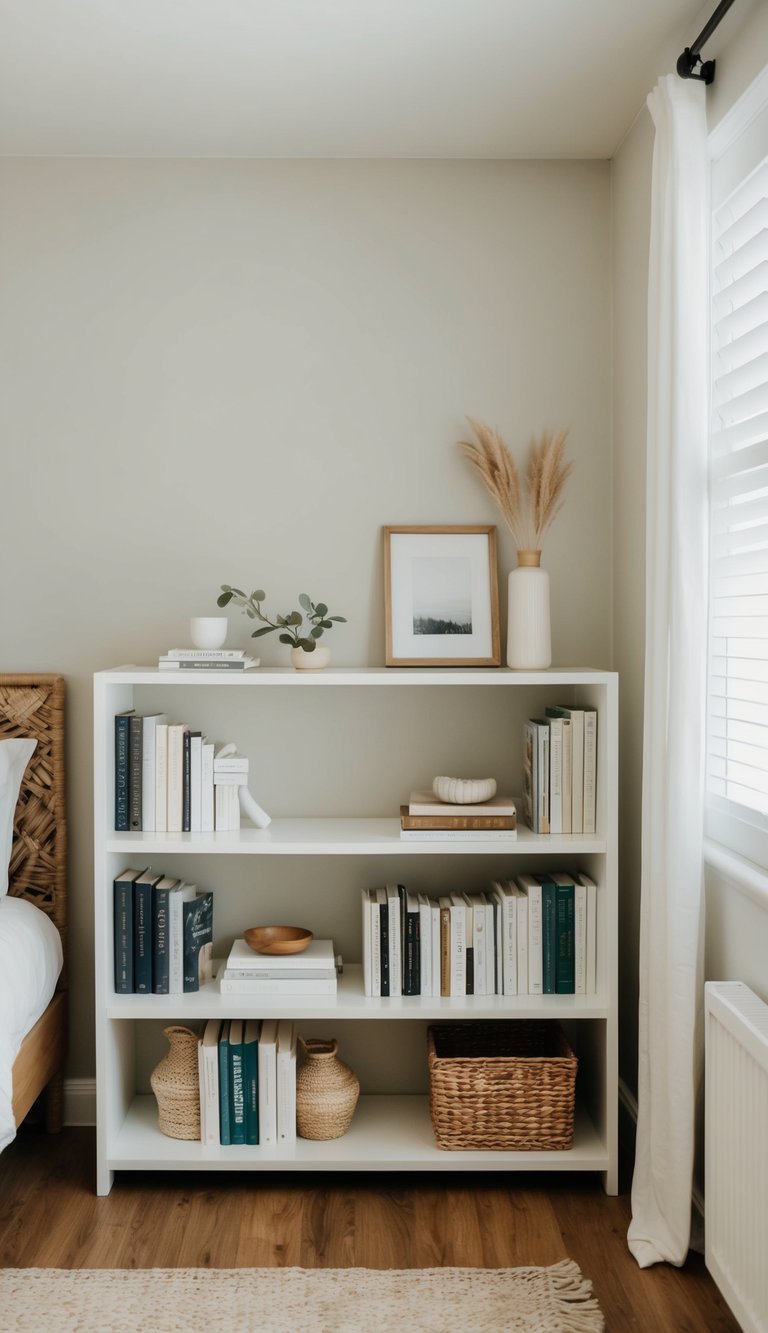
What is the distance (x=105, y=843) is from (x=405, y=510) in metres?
1.16

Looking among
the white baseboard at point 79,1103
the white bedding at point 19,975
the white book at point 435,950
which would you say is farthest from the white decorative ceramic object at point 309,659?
the white baseboard at point 79,1103

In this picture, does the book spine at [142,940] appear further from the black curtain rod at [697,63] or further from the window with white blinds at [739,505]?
the black curtain rod at [697,63]

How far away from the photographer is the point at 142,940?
259cm

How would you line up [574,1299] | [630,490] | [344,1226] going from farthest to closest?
1. [630,490]
2. [344,1226]
3. [574,1299]

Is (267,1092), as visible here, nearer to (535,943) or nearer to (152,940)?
(152,940)

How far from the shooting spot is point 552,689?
2875mm

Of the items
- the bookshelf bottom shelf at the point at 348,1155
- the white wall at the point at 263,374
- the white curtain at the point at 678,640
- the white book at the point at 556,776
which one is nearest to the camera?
the white curtain at the point at 678,640

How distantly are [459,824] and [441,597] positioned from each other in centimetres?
63

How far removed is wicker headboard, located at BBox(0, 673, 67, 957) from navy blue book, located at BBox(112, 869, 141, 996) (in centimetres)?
31

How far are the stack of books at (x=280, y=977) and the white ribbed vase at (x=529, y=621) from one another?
0.89 meters

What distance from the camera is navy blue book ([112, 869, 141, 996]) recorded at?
8.43ft

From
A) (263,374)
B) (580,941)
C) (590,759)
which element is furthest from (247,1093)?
(263,374)

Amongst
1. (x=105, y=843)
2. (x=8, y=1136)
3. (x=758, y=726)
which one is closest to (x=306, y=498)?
(x=105, y=843)

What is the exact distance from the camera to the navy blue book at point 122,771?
2.59 metres
